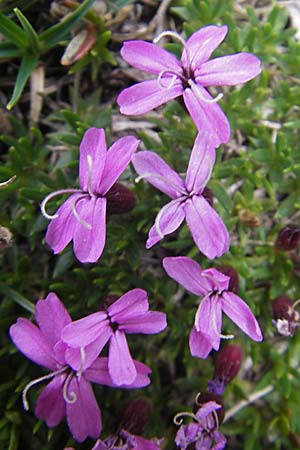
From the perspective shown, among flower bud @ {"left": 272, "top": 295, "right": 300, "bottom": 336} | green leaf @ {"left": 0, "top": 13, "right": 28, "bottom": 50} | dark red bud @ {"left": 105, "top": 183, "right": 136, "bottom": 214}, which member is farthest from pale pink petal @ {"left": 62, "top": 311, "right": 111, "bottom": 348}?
green leaf @ {"left": 0, "top": 13, "right": 28, "bottom": 50}

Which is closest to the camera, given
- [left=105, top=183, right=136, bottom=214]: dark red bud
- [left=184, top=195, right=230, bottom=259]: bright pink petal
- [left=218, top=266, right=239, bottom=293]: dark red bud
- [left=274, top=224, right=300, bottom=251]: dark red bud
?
[left=184, top=195, right=230, bottom=259]: bright pink petal

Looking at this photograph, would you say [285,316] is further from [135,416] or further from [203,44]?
[203,44]

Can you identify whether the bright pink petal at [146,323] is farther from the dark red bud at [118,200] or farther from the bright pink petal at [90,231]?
the dark red bud at [118,200]

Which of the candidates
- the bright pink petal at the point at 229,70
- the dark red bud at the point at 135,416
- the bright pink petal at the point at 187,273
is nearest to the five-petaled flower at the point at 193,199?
the bright pink petal at the point at 187,273

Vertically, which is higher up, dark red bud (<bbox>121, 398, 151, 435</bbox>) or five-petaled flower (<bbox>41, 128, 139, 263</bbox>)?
five-petaled flower (<bbox>41, 128, 139, 263</bbox>)

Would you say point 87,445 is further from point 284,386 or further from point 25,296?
point 284,386

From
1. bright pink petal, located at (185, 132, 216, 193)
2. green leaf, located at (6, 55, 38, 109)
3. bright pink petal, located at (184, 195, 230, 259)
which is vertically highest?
green leaf, located at (6, 55, 38, 109)

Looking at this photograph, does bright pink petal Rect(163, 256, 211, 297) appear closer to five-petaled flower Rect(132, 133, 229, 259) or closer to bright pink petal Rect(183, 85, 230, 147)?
five-petaled flower Rect(132, 133, 229, 259)
